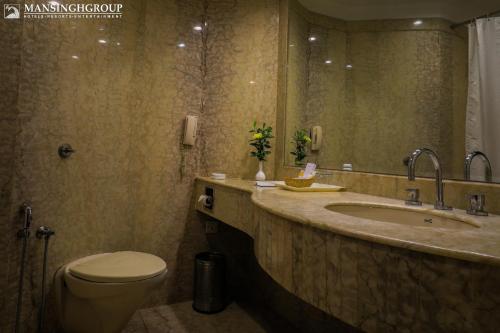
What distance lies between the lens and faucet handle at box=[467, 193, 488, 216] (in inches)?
39.1

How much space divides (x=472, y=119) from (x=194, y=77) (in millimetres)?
1812

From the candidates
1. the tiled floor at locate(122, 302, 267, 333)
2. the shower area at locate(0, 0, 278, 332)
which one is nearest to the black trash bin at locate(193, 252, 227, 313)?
the tiled floor at locate(122, 302, 267, 333)

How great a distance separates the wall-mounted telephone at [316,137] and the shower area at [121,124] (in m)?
0.46

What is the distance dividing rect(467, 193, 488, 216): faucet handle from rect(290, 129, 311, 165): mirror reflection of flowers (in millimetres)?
1143

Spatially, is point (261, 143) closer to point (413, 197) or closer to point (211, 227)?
point (211, 227)

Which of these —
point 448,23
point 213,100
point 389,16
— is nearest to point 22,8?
point 213,100

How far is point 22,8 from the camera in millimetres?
1413

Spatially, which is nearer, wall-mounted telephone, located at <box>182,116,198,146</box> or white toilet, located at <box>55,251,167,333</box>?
white toilet, located at <box>55,251,167,333</box>

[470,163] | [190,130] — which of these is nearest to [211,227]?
[190,130]

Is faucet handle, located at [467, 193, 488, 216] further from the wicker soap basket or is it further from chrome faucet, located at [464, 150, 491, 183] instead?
the wicker soap basket

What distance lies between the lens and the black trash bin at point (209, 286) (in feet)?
6.93

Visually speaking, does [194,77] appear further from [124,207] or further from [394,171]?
[394,171]

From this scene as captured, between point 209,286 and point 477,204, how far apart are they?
5.62ft

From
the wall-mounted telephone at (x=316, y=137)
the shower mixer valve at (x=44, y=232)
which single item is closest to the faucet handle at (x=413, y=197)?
the wall-mounted telephone at (x=316, y=137)
